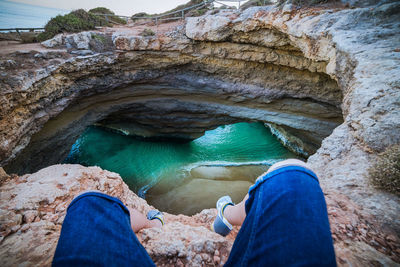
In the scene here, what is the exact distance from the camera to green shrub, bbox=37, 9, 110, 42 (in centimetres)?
545

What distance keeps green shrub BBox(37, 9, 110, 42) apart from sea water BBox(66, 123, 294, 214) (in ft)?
14.3

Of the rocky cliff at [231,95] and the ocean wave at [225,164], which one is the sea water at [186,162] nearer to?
the ocean wave at [225,164]

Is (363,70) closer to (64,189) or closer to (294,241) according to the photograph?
(294,241)

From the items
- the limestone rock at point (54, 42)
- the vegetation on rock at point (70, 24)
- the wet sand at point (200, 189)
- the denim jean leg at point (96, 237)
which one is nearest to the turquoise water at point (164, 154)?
the wet sand at point (200, 189)

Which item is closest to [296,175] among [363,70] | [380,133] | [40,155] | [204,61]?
[380,133]

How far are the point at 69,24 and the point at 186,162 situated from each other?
6294 mm

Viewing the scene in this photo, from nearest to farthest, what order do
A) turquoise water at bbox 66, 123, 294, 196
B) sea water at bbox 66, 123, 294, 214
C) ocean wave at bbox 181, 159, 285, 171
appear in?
1. sea water at bbox 66, 123, 294, 214
2. turquoise water at bbox 66, 123, 294, 196
3. ocean wave at bbox 181, 159, 285, 171

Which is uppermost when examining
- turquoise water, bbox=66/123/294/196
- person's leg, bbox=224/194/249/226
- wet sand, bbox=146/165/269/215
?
person's leg, bbox=224/194/249/226

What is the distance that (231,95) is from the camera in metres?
6.20

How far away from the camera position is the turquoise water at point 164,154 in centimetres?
619

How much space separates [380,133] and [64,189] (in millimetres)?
3348

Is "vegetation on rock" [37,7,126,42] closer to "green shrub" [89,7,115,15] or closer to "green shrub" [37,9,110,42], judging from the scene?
"green shrub" [37,9,110,42]

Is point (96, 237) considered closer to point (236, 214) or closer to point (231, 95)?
point (236, 214)

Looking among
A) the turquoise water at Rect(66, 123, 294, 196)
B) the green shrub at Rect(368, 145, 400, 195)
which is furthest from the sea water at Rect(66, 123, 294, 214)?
the green shrub at Rect(368, 145, 400, 195)
